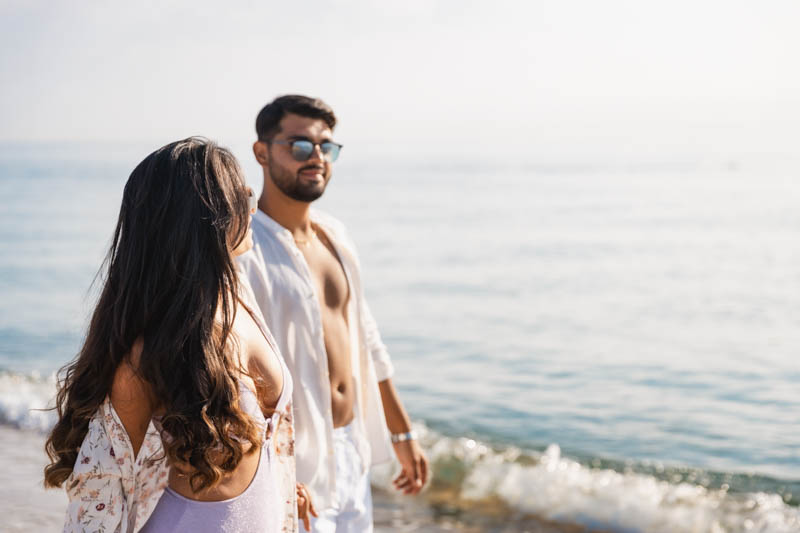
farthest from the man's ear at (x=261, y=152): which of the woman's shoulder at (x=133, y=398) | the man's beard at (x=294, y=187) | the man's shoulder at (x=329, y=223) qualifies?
the woman's shoulder at (x=133, y=398)

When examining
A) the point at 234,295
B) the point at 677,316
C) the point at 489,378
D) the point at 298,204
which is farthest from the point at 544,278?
the point at 234,295

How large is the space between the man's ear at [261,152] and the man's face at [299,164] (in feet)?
0.08

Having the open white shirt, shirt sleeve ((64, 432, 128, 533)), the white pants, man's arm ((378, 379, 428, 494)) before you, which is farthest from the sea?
man's arm ((378, 379, 428, 494))

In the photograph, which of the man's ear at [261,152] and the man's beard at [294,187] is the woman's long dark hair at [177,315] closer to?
the man's beard at [294,187]

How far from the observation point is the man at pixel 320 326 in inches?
123

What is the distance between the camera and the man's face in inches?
135

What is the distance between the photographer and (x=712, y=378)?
12500 mm

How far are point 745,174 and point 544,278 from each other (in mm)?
37774

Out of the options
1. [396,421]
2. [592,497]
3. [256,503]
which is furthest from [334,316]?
[592,497]

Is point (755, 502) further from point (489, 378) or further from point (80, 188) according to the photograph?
point (80, 188)

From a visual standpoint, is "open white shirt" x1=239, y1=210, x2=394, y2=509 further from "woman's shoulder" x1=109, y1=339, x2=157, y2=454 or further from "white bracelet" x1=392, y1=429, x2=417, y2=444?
"woman's shoulder" x1=109, y1=339, x2=157, y2=454

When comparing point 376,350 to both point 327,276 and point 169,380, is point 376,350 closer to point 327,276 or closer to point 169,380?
point 327,276

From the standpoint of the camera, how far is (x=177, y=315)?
1.87 meters

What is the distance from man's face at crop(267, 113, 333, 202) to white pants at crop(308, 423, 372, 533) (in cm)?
90
